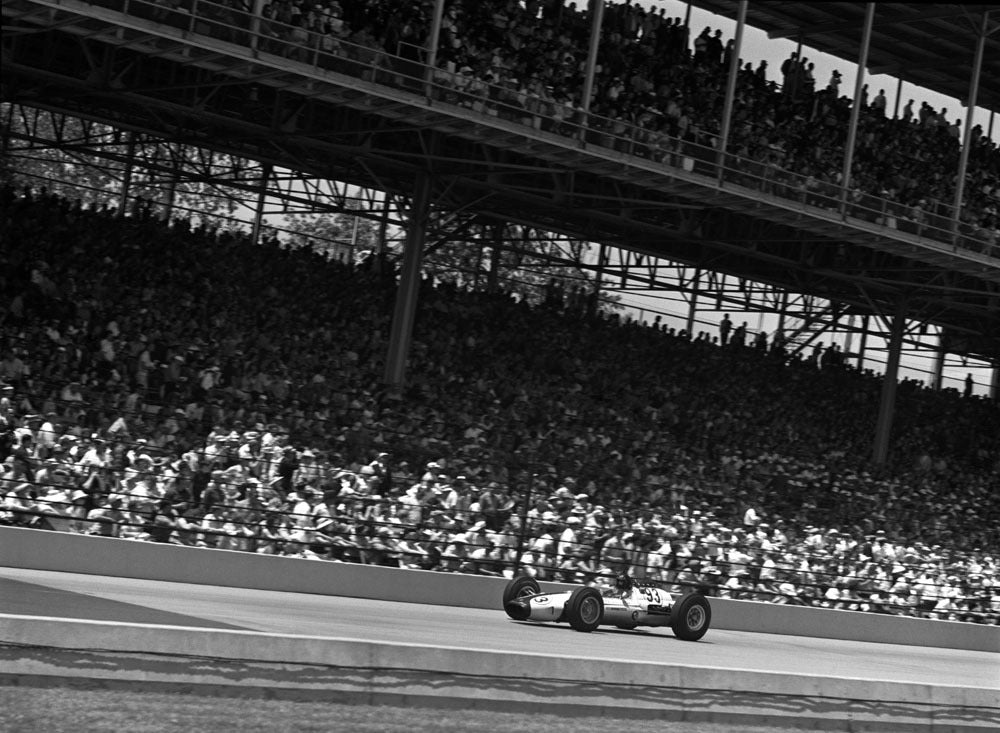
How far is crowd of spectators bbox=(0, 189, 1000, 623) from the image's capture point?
18391 mm

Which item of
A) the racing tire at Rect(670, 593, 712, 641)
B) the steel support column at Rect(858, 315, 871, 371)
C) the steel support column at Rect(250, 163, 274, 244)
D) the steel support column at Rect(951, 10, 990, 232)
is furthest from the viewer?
the steel support column at Rect(858, 315, 871, 371)

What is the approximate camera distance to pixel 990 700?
36.3 feet

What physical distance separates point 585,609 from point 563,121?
11.4 m

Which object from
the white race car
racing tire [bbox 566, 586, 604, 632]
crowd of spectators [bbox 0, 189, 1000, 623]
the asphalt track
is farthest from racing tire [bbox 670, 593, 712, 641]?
crowd of spectators [bbox 0, 189, 1000, 623]

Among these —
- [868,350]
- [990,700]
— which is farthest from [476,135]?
[868,350]

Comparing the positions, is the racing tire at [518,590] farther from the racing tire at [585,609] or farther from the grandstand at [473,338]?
the grandstand at [473,338]

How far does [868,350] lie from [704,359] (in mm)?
15766

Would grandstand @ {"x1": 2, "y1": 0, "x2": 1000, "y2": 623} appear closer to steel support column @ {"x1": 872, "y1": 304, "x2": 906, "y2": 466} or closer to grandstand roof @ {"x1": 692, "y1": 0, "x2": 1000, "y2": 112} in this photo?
Result: steel support column @ {"x1": 872, "y1": 304, "x2": 906, "y2": 466}

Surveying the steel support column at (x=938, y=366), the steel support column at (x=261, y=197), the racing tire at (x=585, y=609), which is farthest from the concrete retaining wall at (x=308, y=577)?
the steel support column at (x=938, y=366)

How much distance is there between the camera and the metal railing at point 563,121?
21375mm

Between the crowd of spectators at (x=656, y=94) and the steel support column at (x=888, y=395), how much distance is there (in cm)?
396

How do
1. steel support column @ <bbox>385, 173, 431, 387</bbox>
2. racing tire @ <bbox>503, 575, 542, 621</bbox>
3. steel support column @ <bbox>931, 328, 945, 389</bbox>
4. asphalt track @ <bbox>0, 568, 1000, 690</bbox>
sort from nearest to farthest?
1. asphalt track @ <bbox>0, 568, 1000, 690</bbox>
2. racing tire @ <bbox>503, 575, 542, 621</bbox>
3. steel support column @ <bbox>385, 173, 431, 387</bbox>
4. steel support column @ <bbox>931, 328, 945, 389</bbox>

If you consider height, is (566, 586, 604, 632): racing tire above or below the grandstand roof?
below

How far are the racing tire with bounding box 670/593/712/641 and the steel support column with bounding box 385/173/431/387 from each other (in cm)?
→ 1042
